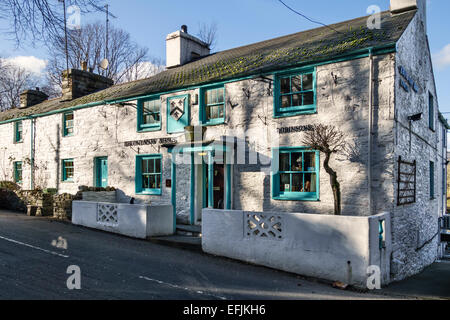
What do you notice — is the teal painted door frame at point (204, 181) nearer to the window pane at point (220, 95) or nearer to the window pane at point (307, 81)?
the window pane at point (220, 95)

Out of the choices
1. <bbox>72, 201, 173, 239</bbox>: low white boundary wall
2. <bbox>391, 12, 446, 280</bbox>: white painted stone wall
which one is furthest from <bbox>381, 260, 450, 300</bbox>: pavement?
<bbox>72, 201, 173, 239</bbox>: low white boundary wall

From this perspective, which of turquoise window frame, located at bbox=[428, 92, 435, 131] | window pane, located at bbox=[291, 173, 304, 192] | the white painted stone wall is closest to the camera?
the white painted stone wall

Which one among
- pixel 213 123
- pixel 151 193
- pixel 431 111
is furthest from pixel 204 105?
pixel 431 111

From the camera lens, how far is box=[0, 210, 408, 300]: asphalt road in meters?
5.79

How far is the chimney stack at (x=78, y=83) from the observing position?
18.2m

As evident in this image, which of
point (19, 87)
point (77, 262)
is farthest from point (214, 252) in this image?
point (19, 87)

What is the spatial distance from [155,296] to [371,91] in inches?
280

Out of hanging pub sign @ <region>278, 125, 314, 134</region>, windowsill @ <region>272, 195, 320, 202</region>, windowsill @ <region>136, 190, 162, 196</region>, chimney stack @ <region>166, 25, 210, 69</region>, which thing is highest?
chimney stack @ <region>166, 25, 210, 69</region>

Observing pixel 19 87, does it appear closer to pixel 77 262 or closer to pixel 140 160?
pixel 140 160

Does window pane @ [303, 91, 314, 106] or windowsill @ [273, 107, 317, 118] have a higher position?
window pane @ [303, 91, 314, 106]

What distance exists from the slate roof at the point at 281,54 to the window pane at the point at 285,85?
395mm

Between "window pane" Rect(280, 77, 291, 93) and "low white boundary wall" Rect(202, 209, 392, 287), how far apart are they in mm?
4203

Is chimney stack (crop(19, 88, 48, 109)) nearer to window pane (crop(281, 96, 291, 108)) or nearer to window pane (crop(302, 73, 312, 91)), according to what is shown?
window pane (crop(281, 96, 291, 108))

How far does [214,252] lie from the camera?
9.04 metres
